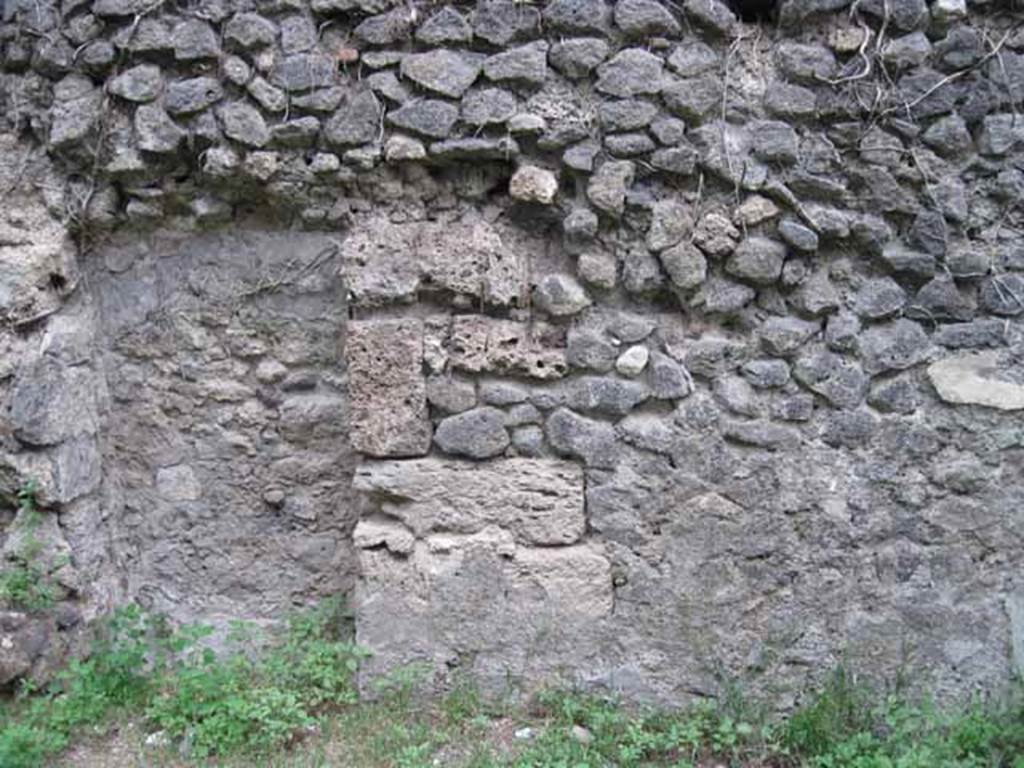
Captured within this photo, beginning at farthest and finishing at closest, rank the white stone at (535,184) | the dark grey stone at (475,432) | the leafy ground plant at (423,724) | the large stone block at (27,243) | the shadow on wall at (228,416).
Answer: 1. the shadow on wall at (228,416)
2. the large stone block at (27,243)
3. the dark grey stone at (475,432)
4. the white stone at (535,184)
5. the leafy ground plant at (423,724)

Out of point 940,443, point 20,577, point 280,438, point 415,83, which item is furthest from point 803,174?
point 20,577

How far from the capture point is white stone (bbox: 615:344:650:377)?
9.43 ft

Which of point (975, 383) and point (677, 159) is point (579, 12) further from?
point (975, 383)

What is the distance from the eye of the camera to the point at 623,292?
291cm

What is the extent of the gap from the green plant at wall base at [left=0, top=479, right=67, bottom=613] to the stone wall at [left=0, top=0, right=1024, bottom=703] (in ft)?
0.17

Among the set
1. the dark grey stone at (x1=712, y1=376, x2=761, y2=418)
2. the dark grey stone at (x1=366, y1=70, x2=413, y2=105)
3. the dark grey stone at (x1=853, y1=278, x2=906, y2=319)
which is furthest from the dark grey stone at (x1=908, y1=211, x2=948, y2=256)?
the dark grey stone at (x1=366, y1=70, x2=413, y2=105)

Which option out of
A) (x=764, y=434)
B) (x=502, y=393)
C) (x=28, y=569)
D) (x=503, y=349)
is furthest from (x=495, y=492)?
(x=28, y=569)

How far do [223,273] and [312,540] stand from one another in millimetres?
1005

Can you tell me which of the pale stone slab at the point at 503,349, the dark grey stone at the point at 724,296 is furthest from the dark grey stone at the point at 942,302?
the pale stone slab at the point at 503,349

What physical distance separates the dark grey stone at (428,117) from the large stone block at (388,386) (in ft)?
1.96

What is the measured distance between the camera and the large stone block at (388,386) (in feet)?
9.55

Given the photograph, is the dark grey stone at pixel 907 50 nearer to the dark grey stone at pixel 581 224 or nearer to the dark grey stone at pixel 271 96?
the dark grey stone at pixel 581 224

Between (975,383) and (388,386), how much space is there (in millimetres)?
1852

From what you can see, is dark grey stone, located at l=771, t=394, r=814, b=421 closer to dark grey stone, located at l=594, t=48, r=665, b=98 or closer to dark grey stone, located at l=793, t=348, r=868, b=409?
dark grey stone, located at l=793, t=348, r=868, b=409
